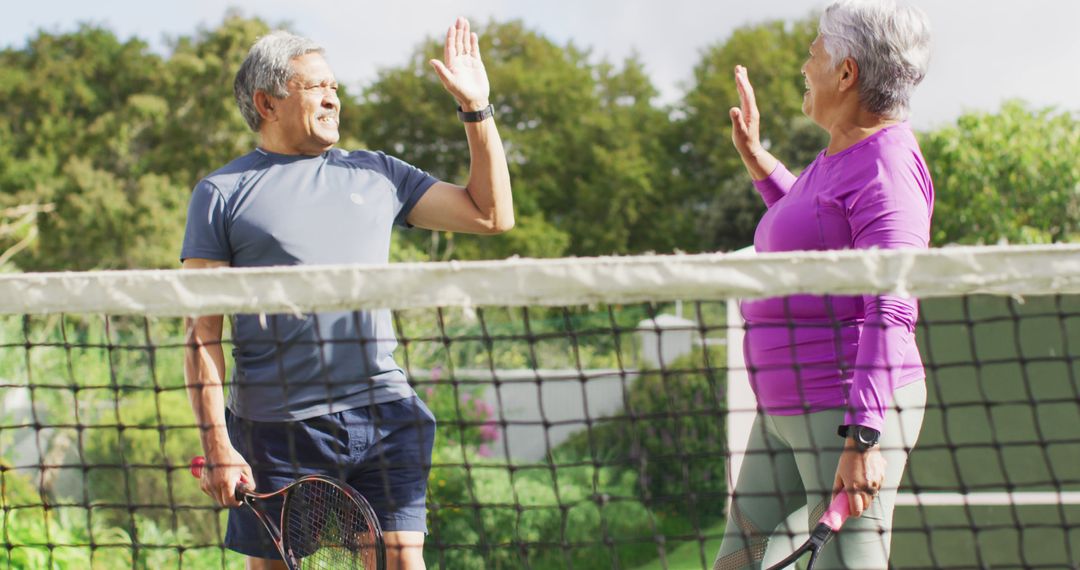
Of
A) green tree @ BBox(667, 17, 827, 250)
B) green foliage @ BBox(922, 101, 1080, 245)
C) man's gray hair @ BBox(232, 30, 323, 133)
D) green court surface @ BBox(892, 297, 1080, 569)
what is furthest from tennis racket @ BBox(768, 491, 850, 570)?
green tree @ BBox(667, 17, 827, 250)

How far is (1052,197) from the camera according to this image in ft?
48.2

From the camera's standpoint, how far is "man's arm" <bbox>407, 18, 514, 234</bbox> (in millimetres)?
2570

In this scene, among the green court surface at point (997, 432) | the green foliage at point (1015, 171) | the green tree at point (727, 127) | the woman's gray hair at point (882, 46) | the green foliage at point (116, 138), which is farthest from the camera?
the green tree at point (727, 127)

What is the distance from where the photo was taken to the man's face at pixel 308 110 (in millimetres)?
2494

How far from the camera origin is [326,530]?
7.82ft

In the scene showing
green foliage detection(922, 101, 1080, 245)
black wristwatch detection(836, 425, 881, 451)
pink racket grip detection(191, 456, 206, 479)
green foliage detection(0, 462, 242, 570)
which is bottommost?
green foliage detection(0, 462, 242, 570)

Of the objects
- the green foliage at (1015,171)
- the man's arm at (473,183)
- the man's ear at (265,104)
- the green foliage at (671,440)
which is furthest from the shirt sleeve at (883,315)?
the green foliage at (1015,171)

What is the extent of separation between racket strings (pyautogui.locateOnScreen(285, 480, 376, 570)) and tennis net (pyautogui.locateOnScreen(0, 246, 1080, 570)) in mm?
179

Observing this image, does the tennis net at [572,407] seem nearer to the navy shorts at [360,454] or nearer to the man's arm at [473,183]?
the navy shorts at [360,454]

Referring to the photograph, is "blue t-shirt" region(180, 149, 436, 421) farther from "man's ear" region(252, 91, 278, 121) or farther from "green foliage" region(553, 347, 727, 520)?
"green foliage" region(553, 347, 727, 520)

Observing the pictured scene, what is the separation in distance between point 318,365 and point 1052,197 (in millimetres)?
14394

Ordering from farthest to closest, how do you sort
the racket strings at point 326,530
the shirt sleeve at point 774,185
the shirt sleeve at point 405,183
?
the shirt sleeve at point 774,185 → the shirt sleeve at point 405,183 → the racket strings at point 326,530

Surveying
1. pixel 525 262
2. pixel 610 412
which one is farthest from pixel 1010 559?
pixel 610 412

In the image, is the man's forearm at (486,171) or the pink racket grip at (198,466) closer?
the pink racket grip at (198,466)
